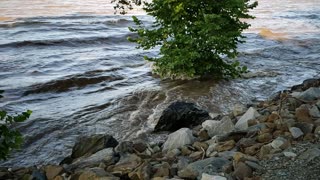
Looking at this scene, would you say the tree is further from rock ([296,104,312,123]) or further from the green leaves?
rock ([296,104,312,123])

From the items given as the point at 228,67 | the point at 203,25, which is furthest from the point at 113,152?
the point at 228,67

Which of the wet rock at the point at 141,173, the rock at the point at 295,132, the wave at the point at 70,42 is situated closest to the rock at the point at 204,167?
the wet rock at the point at 141,173

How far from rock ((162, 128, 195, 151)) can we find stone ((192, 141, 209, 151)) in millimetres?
241

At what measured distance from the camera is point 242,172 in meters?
4.51

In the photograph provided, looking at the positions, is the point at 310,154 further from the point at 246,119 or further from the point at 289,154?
the point at 246,119

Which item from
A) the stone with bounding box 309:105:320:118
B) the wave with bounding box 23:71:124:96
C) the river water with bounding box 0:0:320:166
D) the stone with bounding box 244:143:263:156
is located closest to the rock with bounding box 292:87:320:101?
the stone with bounding box 309:105:320:118

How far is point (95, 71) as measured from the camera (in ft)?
47.4

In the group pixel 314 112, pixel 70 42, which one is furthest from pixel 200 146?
pixel 70 42

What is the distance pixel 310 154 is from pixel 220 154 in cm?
116

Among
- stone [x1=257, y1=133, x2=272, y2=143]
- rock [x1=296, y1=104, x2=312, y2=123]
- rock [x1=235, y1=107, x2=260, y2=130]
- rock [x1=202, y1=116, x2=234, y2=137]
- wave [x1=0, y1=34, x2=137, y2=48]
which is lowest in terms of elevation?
wave [x1=0, y1=34, x2=137, y2=48]

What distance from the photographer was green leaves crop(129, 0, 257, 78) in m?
11.0

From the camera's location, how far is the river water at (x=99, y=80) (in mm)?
8922

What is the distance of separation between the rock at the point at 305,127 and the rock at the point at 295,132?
0.10m

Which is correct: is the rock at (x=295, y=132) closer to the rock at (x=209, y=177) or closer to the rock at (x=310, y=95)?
the rock at (x=209, y=177)
